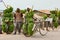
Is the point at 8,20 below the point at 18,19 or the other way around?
below

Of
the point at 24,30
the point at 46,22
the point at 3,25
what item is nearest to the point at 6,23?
the point at 3,25

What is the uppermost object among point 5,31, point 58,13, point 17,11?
point 17,11

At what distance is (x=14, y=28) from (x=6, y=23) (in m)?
0.62

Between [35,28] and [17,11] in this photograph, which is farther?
[17,11]

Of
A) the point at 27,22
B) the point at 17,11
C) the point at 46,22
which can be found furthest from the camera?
the point at 46,22

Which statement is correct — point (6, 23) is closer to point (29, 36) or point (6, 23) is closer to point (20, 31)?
point (20, 31)

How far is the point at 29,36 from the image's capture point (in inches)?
711

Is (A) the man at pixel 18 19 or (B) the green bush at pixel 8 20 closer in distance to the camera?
(A) the man at pixel 18 19

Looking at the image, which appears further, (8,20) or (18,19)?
(8,20)

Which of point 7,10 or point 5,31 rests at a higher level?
point 7,10

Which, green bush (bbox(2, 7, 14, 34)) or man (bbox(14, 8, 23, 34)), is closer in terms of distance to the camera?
man (bbox(14, 8, 23, 34))

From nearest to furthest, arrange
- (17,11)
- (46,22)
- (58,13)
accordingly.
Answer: (17,11)
(46,22)
(58,13)

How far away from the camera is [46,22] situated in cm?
3041

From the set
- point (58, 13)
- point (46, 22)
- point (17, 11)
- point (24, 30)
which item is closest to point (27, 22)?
point (24, 30)
